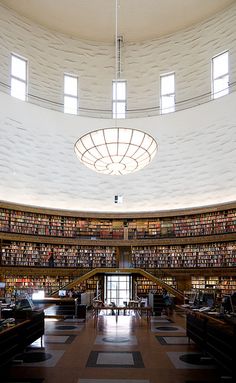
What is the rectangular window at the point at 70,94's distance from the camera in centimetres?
1953

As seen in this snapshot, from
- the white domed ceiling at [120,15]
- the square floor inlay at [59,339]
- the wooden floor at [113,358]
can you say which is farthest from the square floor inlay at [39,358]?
the white domed ceiling at [120,15]

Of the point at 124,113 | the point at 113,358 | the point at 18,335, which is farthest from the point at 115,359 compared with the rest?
the point at 124,113

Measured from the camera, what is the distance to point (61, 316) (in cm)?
1329

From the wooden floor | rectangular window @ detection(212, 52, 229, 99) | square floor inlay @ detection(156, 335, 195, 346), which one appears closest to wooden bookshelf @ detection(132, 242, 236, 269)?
the wooden floor

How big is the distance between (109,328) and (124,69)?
1344cm

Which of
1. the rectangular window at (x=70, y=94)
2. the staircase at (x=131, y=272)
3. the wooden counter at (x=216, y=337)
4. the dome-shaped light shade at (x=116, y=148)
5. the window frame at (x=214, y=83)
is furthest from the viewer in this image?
the rectangular window at (x=70, y=94)

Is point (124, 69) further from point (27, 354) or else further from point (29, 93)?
point (27, 354)

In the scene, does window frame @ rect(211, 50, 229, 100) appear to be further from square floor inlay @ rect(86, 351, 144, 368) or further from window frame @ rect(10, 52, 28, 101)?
square floor inlay @ rect(86, 351, 144, 368)

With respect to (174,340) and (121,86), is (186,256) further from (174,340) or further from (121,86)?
(121,86)

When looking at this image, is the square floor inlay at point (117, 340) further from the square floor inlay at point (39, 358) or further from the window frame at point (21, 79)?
the window frame at point (21, 79)

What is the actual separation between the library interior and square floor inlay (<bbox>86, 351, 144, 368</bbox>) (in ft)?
20.6

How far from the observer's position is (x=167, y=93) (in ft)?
64.1

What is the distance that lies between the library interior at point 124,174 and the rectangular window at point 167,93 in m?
0.06

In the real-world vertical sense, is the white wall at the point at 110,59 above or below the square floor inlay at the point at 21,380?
above
